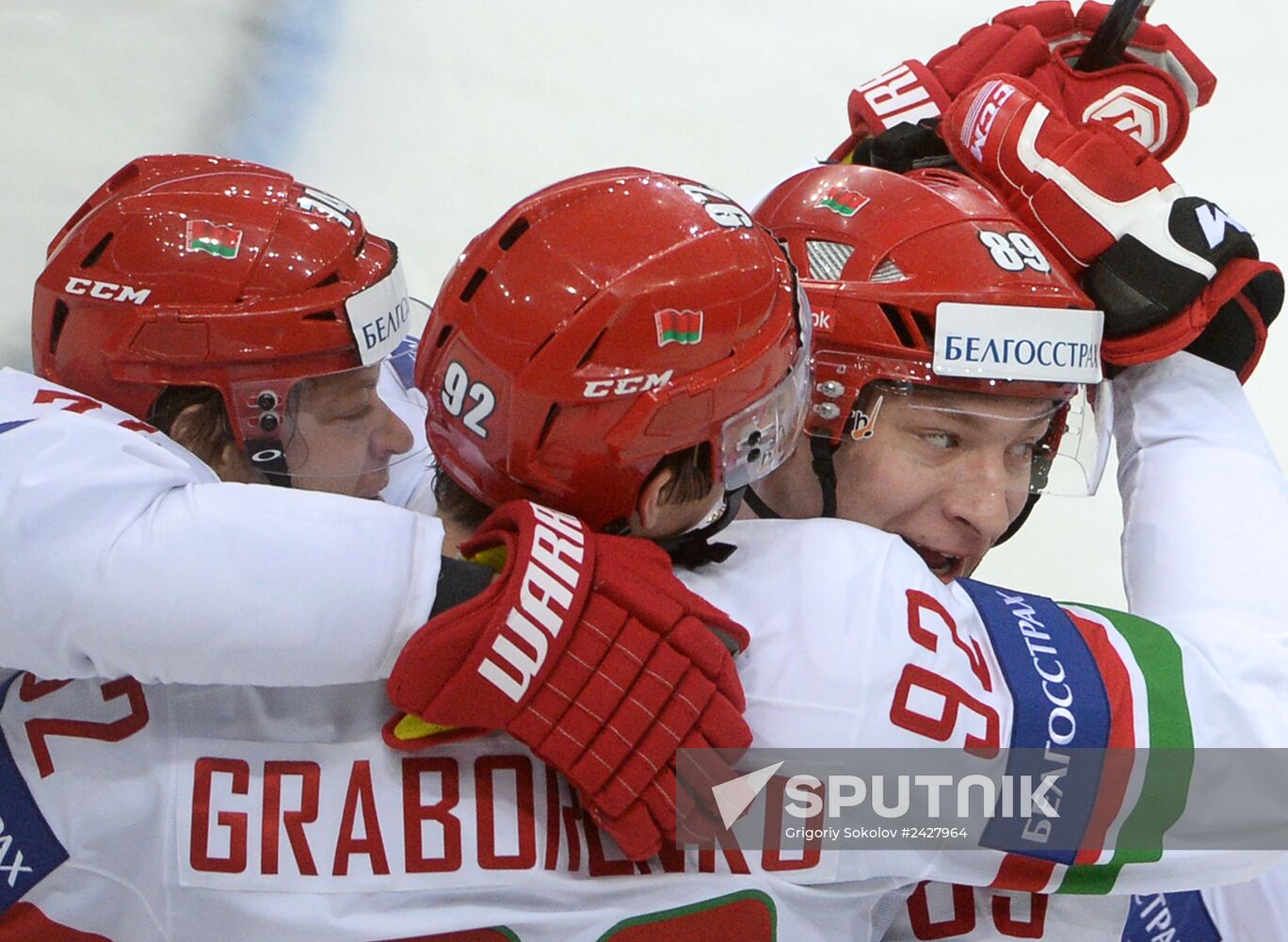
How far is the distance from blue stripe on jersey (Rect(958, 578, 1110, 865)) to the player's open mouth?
48 centimetres

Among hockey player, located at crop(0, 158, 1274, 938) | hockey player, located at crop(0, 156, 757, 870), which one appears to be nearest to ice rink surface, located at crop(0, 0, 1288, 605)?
hockey player, located at crop(0, 158, 1274, 938)

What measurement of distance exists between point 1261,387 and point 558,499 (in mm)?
2043

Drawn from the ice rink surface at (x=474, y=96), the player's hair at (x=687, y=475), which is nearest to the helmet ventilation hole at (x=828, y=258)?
the player's hair at (x=687, y=475)

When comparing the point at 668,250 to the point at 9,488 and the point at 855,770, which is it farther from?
the point at 9,488

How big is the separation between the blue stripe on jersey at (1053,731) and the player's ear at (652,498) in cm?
33

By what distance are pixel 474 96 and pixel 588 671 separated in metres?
2.68

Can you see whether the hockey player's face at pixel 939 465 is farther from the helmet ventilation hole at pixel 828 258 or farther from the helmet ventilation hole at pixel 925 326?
the helmet ventilation hole at pixel 828 258

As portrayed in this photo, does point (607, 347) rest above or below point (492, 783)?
above

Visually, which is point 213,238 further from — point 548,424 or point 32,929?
point 32,929

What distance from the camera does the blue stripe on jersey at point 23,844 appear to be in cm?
131

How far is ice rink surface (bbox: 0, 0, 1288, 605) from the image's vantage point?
335 centimetres

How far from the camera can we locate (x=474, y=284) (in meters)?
1.47

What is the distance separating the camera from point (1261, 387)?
9.95 ft

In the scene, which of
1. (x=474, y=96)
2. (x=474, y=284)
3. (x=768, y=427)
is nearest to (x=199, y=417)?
(x=474, y=284)
